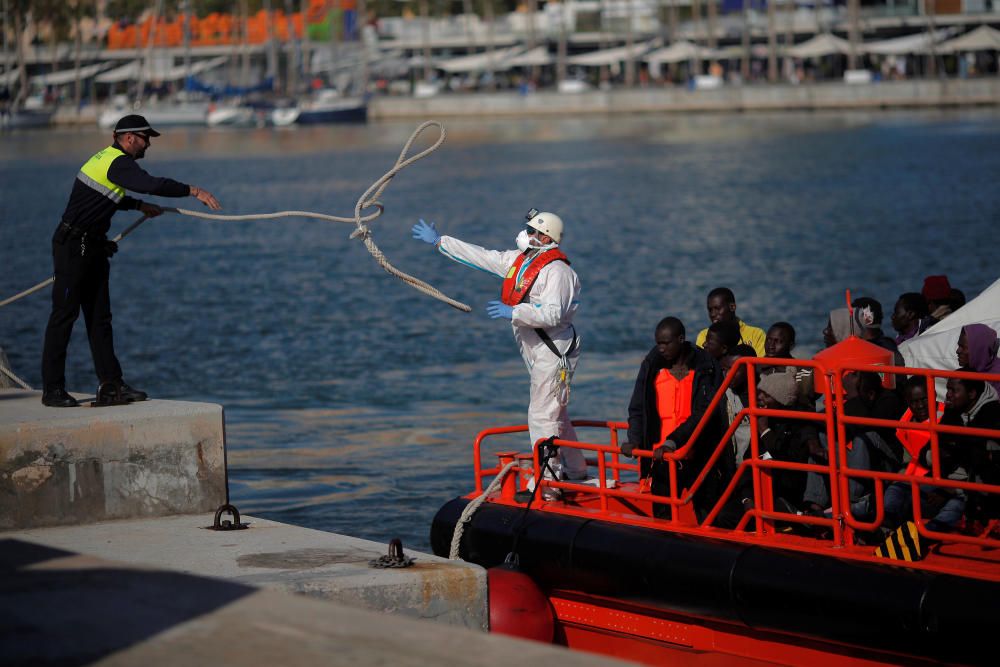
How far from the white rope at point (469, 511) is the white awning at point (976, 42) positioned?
8857 centimetres

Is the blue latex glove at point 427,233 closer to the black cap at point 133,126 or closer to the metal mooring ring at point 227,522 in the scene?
the black cap at point 133,126

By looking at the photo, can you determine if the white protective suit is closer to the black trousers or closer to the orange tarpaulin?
the black trousers

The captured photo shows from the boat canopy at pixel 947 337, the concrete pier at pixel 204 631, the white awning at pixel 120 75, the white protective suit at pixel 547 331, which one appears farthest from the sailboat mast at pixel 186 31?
the concrete pier at pixel 204 631

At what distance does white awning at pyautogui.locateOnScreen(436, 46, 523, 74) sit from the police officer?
10870cm

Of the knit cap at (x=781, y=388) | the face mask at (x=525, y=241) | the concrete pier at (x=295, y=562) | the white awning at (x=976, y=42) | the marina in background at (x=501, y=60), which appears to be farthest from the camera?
the marina in background at (x=501, y=60)

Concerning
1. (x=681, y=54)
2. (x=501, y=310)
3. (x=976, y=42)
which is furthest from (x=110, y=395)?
(x=681, y=54)

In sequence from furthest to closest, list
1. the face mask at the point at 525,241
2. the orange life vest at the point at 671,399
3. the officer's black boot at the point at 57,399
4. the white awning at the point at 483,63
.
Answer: the white awning at the point at 483,63, the officer's black boot at the point at 57,399, the face mask at the point at 525,241, the orange life vest at the point at 671,399

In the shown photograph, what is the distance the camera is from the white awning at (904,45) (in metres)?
95.6

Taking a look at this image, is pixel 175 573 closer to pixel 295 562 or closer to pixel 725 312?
pixel 295 562

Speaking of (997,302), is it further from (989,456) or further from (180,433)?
(180,433)

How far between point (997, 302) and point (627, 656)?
12.4 ft

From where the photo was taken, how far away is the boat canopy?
1046 cm

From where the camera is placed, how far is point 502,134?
97.8m

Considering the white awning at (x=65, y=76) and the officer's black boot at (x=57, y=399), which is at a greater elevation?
the white awning at (x=65, y=76)
